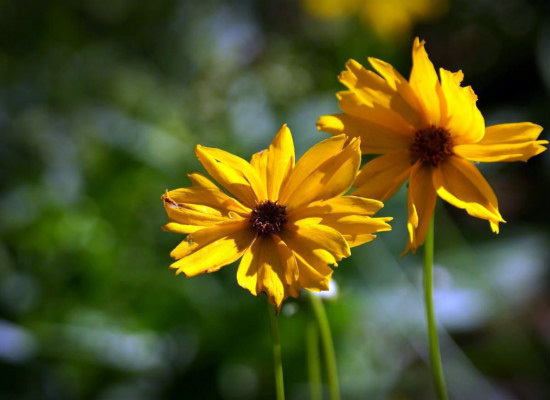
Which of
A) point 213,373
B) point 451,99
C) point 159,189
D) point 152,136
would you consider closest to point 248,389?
point 213,373

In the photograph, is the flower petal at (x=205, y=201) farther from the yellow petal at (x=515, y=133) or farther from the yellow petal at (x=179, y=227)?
the yellow petal at (x=515, y=133)

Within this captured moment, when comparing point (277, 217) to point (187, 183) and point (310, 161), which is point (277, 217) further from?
point (187, 183)

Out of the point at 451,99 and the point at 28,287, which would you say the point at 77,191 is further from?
the point at 451,99

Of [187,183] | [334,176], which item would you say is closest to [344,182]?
[334,176]

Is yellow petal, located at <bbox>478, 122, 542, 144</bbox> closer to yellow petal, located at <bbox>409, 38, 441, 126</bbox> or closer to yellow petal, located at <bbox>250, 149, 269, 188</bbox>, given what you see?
yellow petal, located at <bbox>409, 38, 441, 126</bbox>

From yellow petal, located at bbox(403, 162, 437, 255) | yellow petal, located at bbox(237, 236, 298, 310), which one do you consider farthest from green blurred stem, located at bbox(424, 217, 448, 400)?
yellow petal, located at bbox(237, 236, 298, 310)

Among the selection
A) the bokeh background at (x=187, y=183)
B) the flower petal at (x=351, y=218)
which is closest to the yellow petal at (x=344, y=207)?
the flower petal at (x=351, y=218)
